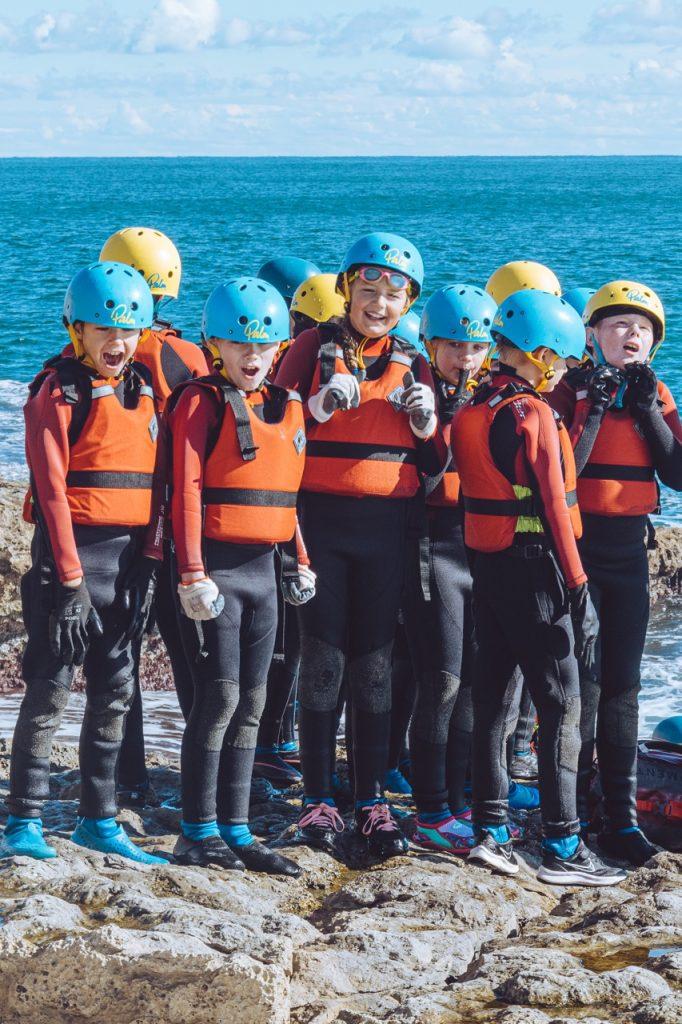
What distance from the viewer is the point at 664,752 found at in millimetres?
6383

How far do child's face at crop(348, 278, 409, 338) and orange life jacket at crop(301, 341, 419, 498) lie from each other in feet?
0.53

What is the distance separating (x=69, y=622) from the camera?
Result: 491cm

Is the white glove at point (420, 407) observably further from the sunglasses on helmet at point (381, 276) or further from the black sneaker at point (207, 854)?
the black sneaker at point (207, 854)

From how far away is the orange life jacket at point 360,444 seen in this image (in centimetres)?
541

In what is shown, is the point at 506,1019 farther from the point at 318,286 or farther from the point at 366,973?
the point at 318,286

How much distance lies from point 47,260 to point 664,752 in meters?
A: 47.3

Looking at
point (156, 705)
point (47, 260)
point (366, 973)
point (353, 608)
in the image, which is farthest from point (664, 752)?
point (47, 260)

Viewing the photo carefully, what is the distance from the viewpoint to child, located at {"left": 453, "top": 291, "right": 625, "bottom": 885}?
525cm

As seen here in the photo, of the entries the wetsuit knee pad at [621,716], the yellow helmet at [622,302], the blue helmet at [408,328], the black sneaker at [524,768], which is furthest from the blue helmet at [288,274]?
the wetsuit knee pad at [621,716]

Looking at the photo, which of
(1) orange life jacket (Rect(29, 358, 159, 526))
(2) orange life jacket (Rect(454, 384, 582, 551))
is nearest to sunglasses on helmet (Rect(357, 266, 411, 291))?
(2) orange life jacket (Rect(454, 384, 582, 551))

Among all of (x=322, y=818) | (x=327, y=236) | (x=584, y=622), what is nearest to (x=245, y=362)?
(x=584, y=622)

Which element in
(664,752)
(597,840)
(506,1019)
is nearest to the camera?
(506,1019)

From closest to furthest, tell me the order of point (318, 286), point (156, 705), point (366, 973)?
point (366, 973)
point (318, 286)
point (156, 705)

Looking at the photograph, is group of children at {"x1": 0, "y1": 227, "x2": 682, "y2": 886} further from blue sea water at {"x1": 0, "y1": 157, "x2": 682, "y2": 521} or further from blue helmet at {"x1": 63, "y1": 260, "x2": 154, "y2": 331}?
blue sea water at {"x1": 0, "y1": 157, "x2": 682, "y2": 521}
